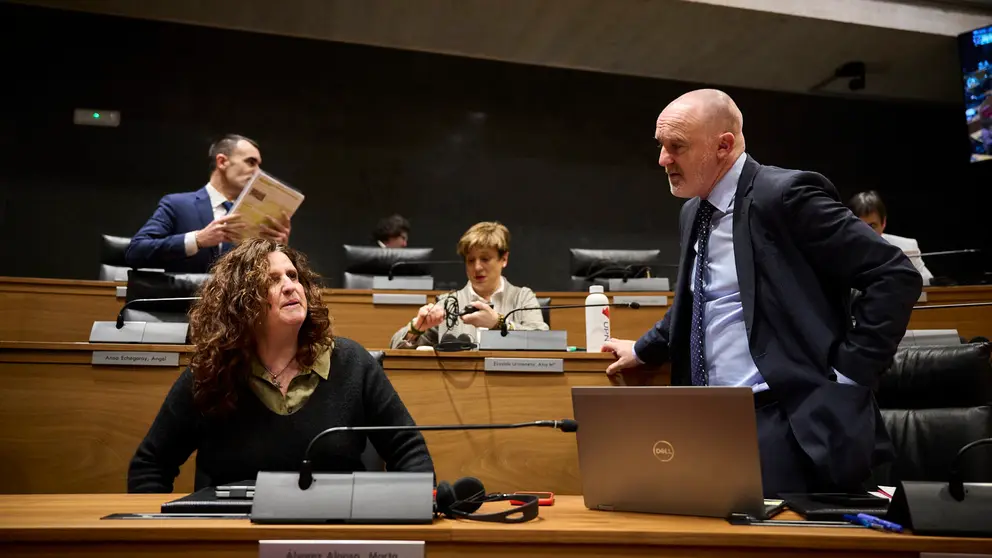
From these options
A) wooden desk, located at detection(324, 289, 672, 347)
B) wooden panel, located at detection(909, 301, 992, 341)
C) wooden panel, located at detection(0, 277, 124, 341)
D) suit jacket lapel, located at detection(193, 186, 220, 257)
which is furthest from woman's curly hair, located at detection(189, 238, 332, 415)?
wooden panel, located at detection(909, 301, 992, 341)

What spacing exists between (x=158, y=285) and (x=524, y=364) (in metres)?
1.43

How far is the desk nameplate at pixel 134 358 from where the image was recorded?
2.08 m

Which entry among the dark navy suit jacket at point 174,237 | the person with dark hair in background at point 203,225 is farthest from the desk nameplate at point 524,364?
the dark navy suit jacket at point 174,237

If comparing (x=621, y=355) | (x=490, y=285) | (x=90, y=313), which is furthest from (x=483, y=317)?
(x=90, y=313)

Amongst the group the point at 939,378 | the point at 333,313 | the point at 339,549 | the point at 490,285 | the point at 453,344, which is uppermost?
the point at 490,285

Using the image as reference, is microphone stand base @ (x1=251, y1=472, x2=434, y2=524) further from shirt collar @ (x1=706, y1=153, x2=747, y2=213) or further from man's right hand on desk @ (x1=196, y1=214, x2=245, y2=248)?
man's right hand on desk @ (x1=196, y1=214, x2=245, y2=248)

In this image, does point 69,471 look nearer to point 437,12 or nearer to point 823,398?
point 823,398

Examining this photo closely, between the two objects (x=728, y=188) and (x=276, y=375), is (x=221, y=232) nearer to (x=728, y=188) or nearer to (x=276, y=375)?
(x=276, y=375)

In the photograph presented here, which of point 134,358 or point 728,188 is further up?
point 728,188

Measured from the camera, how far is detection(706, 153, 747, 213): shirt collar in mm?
1730

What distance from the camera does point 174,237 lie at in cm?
298

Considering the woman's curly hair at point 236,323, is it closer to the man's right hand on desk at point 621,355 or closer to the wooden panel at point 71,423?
the wooden panel at point 71,423

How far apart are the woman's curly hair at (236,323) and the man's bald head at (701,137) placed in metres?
0.92

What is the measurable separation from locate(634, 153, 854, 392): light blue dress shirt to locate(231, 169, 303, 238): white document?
5.22 ft
